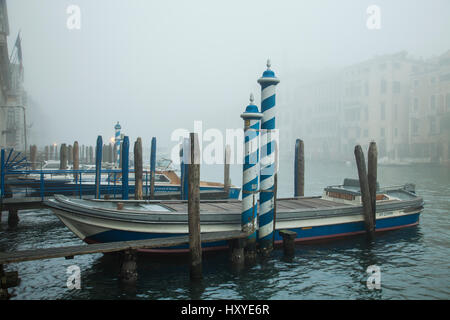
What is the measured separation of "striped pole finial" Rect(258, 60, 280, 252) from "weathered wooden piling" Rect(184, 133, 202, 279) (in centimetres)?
165

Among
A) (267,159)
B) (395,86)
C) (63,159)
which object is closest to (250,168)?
(267,159)

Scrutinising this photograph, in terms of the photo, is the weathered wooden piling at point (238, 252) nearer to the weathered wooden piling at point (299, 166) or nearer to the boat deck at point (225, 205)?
the boat deck at point (225, 205)

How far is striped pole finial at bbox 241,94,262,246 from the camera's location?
742cm

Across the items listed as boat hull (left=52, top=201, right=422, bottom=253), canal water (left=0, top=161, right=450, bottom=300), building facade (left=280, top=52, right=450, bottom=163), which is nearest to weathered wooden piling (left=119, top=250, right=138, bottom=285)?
canal water (left=0, top=161, right=450, bottom=300)

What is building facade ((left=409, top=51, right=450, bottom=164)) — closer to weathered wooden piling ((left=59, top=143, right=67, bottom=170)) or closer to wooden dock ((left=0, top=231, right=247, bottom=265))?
weathered wooden piling ((left=59, top=143, right=67, bottom=170))

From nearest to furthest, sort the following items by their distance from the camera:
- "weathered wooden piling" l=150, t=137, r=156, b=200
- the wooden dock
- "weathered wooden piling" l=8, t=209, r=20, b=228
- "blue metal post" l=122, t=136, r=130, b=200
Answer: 1. the wooden dock
2. "blue metal post" l=122, t=136, r=130, b=200
3. "weathered wooden piling" l=8, t=209, r=20, b=228
4. "weathered wooden piling" l=150, t=137, r=156, b=200

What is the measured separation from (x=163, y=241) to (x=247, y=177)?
6.98 ft

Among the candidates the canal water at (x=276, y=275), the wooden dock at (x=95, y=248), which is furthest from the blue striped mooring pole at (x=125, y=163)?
the wooden dock at (x=95, y=248)

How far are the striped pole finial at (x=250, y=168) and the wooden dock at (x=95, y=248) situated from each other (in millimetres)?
358

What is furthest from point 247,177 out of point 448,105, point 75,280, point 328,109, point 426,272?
point 328,109

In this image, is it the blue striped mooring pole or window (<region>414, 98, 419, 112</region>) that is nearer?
the blue striped mooring pole

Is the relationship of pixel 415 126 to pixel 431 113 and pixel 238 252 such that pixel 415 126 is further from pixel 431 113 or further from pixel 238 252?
pixel 238 252

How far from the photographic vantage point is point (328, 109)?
7612cm
